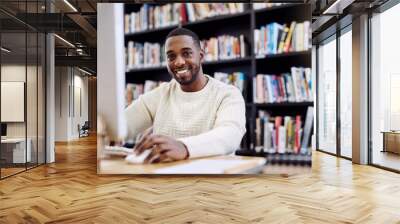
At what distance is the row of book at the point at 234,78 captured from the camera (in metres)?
5.20

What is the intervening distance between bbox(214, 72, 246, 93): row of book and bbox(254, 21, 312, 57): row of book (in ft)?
1.24

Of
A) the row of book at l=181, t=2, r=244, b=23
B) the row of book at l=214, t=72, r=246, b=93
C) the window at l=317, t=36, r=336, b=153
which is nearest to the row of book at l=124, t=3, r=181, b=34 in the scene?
the row of book at l=181, t=2, r=244, b=23

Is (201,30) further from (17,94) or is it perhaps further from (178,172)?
(17,94)

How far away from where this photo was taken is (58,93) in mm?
13727

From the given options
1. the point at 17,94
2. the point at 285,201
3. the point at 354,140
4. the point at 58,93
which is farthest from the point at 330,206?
the point at 58,93

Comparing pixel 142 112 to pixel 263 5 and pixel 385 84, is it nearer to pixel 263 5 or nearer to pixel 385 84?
pixel 263 5

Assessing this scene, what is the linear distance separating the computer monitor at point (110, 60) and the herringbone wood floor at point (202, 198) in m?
1.03

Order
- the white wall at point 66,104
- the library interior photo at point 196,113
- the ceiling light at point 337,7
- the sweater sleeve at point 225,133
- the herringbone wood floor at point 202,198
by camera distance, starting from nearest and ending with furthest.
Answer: the herringbone wood floor at point 202,198 → the library interior photo at point 196,113 → the sweater sleeve at point 225,133 → the ceiling light at point 337,7 → the white wall at point 66,104

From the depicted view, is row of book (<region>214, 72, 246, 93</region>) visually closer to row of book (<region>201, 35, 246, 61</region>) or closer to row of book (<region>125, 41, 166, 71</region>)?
row of book (<region>201, 35, 246, 61</region>)

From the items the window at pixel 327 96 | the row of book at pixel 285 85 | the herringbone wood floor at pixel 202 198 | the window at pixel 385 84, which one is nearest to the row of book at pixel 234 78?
the row of book at pixel 285 85

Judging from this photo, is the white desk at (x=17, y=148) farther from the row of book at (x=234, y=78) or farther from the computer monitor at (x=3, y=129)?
the row of book at (x=234, y=78)

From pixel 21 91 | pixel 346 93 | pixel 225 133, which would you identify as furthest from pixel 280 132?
pixel 21 91

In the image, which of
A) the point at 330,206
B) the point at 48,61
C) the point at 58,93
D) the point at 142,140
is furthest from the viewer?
the point at 58,93

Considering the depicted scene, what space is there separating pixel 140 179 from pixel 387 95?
13.7 feet
